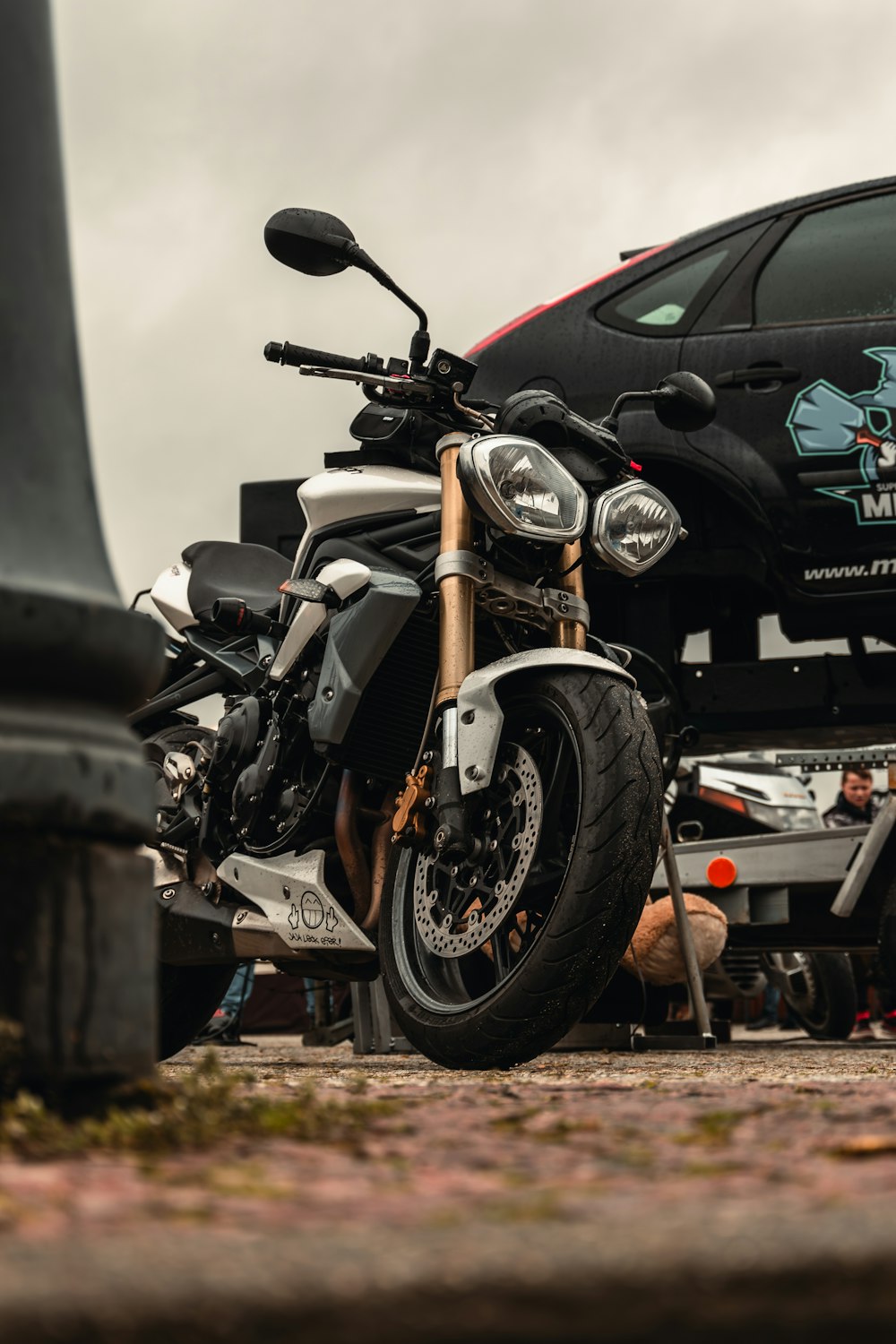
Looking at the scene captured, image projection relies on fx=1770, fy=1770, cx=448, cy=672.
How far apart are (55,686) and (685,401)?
291 cm

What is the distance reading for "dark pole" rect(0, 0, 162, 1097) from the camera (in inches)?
68.1

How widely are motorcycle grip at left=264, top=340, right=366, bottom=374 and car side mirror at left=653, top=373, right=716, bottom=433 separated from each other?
2.60 feet

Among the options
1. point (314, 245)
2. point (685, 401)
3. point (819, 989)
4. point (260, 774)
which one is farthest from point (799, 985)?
point (314, 245)

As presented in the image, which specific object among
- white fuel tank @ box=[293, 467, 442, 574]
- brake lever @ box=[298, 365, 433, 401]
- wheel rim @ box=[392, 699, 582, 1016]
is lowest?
wheel rim @ box=[392, 699, 582, 1016]

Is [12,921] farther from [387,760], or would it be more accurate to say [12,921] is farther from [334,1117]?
[387,760]

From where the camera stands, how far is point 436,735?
152 inches

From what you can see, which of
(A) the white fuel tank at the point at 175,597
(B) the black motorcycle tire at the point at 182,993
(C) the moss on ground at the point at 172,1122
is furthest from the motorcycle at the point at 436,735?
(C) the moss on ground at the point at 172,1122

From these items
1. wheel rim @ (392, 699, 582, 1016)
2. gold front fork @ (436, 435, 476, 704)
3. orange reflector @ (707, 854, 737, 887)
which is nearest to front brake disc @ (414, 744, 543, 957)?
wheel rim @ (392, 699, 582, 1016)

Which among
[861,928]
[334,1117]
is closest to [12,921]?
[334,1117]

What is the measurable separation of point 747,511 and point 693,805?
5.60 ft

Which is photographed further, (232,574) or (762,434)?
(762,434)

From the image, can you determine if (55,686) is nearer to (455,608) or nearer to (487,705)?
(487,705)

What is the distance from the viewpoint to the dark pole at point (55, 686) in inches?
68.1

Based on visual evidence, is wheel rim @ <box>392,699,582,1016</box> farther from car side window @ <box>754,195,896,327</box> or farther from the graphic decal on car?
car side window @ <box>754,195,896,327</box>
